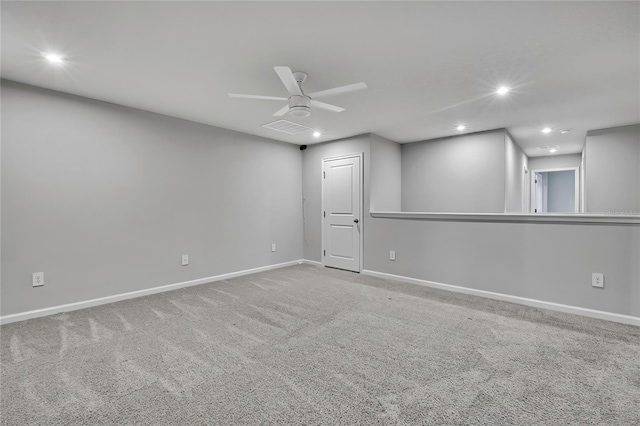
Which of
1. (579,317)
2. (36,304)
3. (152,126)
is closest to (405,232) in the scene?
(579,317)

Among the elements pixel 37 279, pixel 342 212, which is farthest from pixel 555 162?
pixel 37 279

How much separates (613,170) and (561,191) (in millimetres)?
5803

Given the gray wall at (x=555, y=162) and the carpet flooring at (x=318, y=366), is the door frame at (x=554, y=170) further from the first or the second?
the carpet flooring at (x=318, y=366)

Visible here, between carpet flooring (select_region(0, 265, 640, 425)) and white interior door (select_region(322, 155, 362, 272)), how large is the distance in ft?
5.81

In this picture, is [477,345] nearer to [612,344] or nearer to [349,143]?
[612,344]

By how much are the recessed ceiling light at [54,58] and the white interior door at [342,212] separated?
3.77 m

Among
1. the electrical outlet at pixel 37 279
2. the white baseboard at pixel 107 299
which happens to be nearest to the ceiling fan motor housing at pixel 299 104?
the white baseboard at pixel 107 299

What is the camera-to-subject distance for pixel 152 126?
12.4ft

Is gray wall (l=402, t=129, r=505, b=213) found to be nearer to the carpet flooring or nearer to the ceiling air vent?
the carpet flooring

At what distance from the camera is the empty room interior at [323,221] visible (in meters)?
1.79

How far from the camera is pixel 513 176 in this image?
530 cm

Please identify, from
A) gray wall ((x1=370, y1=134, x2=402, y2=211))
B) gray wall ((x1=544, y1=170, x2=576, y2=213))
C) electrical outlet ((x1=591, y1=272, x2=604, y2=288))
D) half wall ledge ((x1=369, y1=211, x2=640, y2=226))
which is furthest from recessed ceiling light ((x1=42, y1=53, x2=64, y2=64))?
gray wall ((x1=544, y1=170, x2=576, y2=213))

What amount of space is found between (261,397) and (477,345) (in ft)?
5.74

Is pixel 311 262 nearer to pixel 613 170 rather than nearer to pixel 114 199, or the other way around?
pixel 114 199
